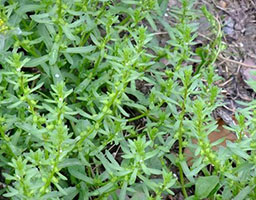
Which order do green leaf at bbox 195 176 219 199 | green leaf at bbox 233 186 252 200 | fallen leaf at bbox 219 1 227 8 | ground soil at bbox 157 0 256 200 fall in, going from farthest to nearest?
fallen leaf at bbox 219 1 227 8
ground soil at bbox 157 0 256 200
green leaf at bbox 195 176 219 199
green leaf at bbox 233 186 252 200

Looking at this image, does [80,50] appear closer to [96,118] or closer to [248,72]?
[96,118]

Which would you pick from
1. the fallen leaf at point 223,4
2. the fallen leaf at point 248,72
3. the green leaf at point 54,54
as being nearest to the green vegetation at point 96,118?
the green leaf at point 54,54

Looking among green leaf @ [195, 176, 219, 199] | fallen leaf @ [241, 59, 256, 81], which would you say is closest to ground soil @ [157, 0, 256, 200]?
fallen leaf @ [241, 59, 256, 81]

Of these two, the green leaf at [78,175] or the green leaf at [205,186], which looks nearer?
the green leaf at [78,175]

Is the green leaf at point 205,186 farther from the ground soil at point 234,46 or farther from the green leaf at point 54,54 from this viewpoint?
the green leaf at point 54,54

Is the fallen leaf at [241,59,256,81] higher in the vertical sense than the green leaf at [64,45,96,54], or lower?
lower

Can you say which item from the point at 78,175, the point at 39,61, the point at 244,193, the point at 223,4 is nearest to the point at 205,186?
the point at 244,193

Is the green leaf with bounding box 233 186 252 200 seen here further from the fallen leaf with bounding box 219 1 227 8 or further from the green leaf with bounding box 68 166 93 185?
the fallen leaf with bounding box 219 1 227 8

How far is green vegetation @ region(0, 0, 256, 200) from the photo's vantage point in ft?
10.4

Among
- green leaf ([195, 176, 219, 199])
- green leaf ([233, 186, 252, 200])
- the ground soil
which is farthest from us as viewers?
the ground soil

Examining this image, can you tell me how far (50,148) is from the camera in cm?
319

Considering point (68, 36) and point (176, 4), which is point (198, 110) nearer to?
point (68, 36)

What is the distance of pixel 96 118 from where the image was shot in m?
3.32

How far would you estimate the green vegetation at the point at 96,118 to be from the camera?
318 cm
